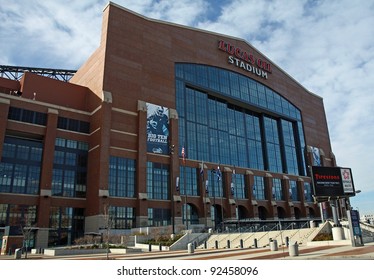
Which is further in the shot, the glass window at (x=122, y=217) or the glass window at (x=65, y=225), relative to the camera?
the glass window at (x=122, y=217)

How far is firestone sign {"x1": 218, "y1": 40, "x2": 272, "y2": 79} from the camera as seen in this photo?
283 feet

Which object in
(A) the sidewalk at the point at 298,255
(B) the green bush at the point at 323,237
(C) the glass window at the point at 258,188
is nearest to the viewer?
(A) the sidewalk at the point at 298,255

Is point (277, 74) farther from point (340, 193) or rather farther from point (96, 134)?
point (340, 193)

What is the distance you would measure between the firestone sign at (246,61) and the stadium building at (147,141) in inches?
14.4

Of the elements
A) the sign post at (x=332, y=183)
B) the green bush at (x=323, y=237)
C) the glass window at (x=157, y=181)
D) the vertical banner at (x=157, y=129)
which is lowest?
the green bush at (x=323, y=237)

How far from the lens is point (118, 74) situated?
6391cm

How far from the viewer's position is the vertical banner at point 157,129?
6475 cm

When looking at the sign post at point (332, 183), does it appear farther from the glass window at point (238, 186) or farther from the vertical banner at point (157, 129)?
the glass window at point (238, 186)

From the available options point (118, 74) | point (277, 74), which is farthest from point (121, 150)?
point (277, 74)

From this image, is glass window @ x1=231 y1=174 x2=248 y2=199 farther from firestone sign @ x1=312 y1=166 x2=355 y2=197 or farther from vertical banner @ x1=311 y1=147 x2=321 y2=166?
firestone sign @ x1=312 y1=166 x2=355 y2=197

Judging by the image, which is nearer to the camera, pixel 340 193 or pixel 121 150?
pixel 340 193

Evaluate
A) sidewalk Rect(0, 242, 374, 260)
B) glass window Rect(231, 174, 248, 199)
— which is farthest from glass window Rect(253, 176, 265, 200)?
sidewalk Rect(0, 242, 374, 260)

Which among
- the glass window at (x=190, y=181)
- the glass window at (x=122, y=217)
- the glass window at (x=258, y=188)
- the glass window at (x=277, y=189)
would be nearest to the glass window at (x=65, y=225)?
the glass window at (x=122, y=217)
